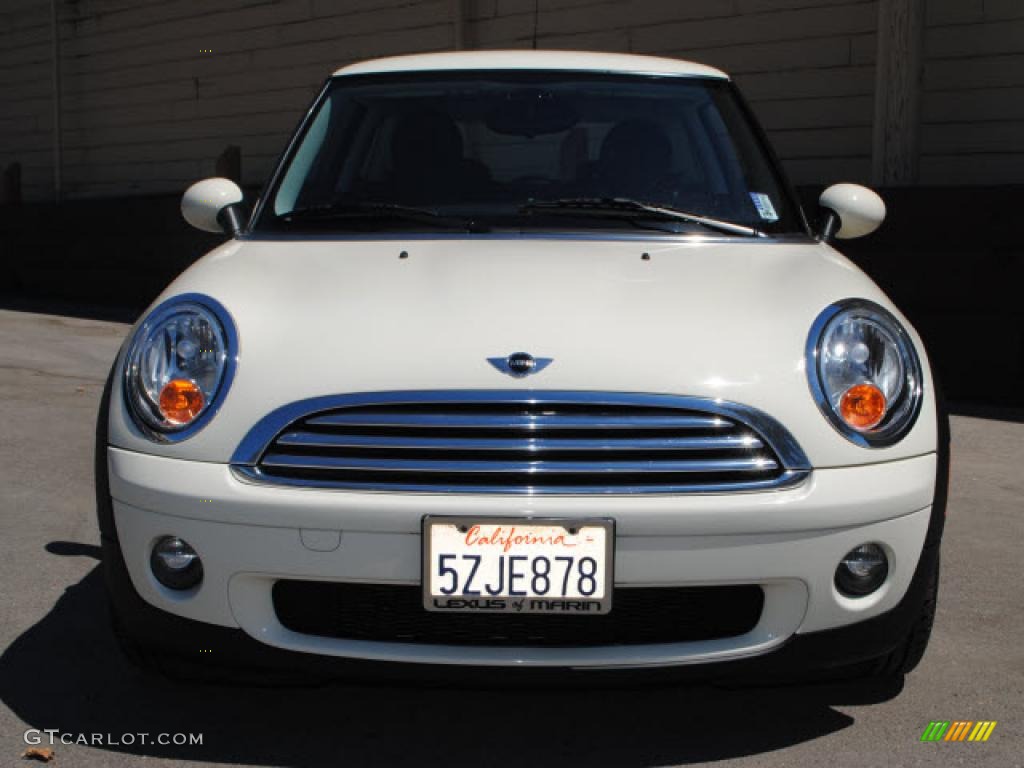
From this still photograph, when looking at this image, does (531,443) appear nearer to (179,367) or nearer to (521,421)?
(521,421)

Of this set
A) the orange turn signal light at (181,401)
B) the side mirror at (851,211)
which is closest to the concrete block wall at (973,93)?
the side mirror at (851,211)

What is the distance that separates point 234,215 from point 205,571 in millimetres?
1492

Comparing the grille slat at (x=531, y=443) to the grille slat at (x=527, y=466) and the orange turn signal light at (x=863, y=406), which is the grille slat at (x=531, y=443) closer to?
the grille slat at (x=527, y=466)

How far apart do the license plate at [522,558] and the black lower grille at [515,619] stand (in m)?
0.08

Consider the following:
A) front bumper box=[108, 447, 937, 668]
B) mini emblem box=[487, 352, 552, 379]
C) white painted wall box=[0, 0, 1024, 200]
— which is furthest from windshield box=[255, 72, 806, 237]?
white painted wall box=[0, 0, 1024, 200]

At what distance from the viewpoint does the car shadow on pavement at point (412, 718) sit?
2869mm

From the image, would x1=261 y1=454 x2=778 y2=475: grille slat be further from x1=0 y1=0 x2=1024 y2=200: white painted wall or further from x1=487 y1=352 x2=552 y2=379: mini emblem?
x1=0 y1=0 x2=1024 y2=200: white painted wall

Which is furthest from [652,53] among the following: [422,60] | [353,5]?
[422,60]

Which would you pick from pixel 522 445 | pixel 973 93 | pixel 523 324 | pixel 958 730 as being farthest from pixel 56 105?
pixel 958 730

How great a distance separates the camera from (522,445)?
261 centimetres

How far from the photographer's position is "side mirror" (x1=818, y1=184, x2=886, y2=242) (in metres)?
3.92

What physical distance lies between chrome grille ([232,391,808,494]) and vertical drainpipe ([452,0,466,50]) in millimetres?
8518

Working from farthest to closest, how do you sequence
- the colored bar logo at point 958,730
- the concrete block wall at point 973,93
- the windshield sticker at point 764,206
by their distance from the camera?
1. the concrete block wall at point 973,93
2. the windshield sticker at point 764,206
3. the colored bar logo at point 958,730

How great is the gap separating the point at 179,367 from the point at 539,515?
32.3 inches
